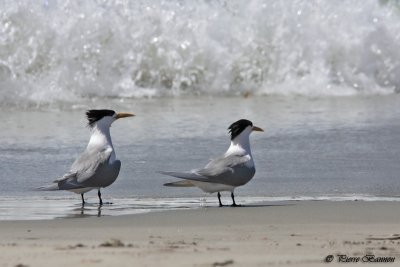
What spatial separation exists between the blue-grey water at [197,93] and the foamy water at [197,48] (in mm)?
23

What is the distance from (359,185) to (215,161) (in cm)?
111

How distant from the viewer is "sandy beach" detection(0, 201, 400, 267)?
16.3ft

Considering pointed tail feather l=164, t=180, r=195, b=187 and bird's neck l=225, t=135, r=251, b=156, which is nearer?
pointed tail feather l=164, t=180, r=195, b=187

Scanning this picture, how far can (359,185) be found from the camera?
805 cm

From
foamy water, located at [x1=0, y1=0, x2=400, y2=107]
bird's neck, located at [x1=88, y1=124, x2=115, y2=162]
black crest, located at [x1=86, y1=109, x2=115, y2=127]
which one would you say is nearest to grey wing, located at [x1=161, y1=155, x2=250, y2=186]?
bird's neck, located at [x1=88, y1=124, x2=115, y2=162]

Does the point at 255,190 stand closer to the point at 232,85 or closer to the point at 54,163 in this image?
the point at 54,163

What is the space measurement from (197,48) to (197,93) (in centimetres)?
138

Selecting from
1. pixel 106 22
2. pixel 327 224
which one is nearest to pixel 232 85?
pixel 106 22

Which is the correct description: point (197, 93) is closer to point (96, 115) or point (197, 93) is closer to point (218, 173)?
point (96, 115)

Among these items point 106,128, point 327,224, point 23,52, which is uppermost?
point 23,52

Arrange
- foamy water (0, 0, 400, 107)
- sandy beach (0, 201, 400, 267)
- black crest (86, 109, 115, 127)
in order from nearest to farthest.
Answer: sandy beach (0, 201, 400, 267), black crest (86, 109, 115, 127), foamy water (0, 0, 400, 107)

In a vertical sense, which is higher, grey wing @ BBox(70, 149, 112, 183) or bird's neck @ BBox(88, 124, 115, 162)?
bird's neck @ BBox(88, 124, 115, 162)

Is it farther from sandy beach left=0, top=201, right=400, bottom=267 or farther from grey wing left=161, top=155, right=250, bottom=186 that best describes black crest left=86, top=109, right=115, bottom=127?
sandy beach left=0, top=201, right=400, bottom=267

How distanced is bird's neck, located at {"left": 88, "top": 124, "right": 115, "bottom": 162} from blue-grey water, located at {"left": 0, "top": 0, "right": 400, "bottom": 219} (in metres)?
0.35
